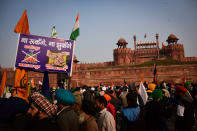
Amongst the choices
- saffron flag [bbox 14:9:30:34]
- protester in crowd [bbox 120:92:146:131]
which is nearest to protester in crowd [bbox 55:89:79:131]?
protester in crowd [bbox 120:92:146:131]

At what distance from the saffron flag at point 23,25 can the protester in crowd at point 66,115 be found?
197 inches

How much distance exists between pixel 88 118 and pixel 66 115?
45cm

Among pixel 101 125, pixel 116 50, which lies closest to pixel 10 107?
pixel 101 125

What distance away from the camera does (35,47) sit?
6.80 meters

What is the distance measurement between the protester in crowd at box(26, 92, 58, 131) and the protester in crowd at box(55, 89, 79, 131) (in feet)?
0.37

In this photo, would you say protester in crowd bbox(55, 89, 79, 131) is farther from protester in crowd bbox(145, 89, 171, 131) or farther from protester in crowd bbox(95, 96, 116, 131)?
protester in crowd bbox(145, 89, 171, 131)

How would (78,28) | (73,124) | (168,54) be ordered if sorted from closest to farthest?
(73,124)
(78,28)
(168,54)

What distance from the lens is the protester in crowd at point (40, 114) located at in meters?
2.42

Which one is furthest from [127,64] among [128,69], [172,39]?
[172,39]

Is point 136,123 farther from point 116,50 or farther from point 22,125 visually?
point 116,50

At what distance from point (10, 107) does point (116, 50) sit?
4255 centimetres

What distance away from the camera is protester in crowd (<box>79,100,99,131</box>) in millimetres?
2783

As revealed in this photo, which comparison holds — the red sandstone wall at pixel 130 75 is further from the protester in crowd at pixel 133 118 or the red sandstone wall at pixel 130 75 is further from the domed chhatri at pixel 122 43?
the protester in crowd at pixel 133 118

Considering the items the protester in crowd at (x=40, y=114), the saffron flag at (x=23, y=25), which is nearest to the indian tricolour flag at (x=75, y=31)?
the saffron flag at (x=23, y=25)
